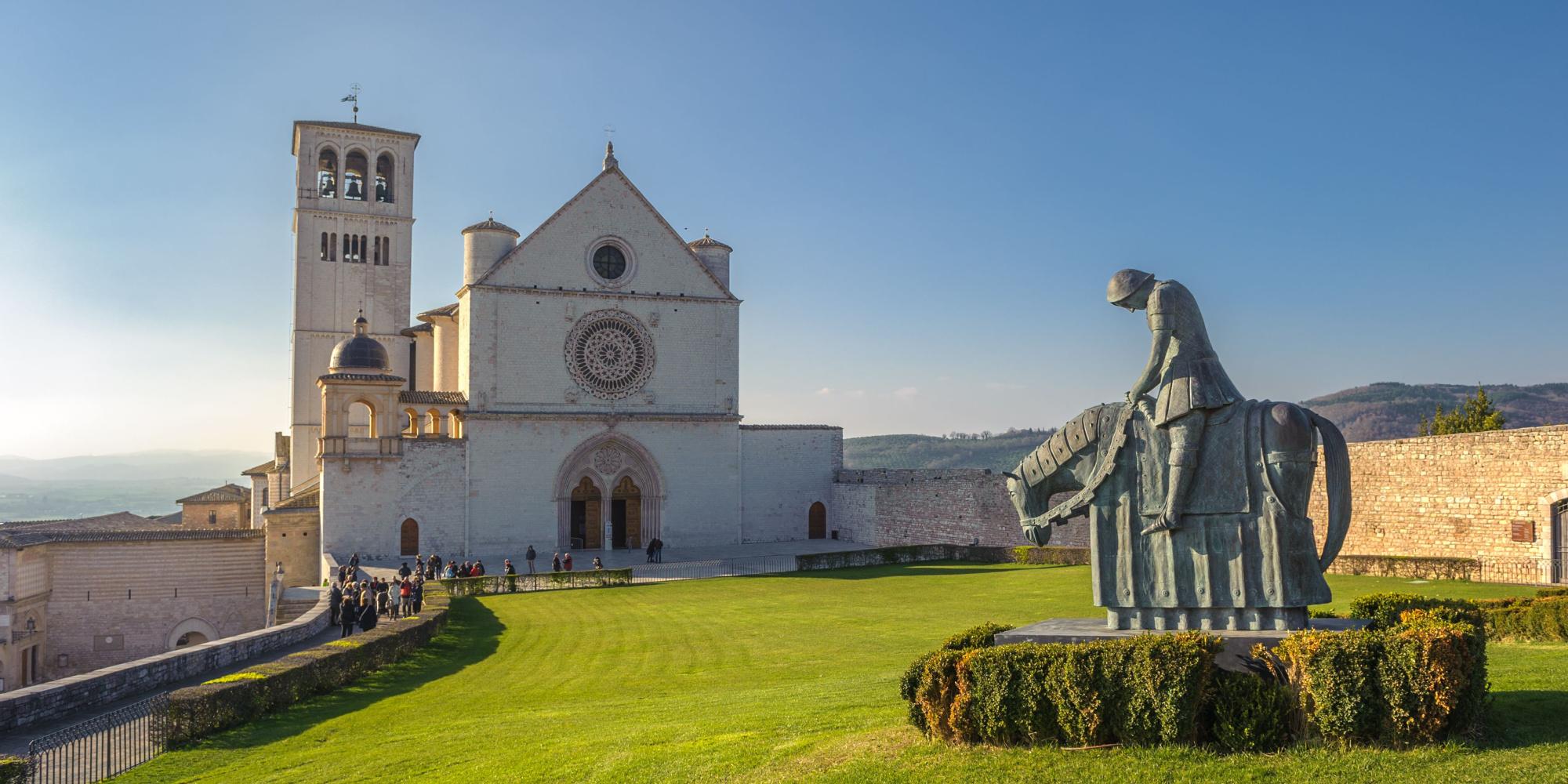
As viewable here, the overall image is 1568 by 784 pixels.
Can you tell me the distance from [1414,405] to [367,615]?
131m

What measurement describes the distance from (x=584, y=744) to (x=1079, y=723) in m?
4.70

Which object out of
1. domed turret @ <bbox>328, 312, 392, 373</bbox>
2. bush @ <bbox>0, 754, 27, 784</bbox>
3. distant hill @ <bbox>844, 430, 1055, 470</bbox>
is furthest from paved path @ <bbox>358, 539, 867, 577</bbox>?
distant hill @ <bbox>844, 430, 1055, 470</bbox>

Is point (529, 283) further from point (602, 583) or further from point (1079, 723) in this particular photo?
point (1079, 723)

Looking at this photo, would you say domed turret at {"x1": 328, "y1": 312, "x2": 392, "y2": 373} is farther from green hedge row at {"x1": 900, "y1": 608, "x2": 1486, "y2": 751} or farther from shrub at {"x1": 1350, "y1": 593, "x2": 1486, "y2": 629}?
green hedge row at {"x1": 900, "y1": 608, "x2": 1486, "y2": 751}

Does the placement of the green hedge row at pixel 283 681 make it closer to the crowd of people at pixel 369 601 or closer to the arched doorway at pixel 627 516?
the crowd of people at pixel 369 601

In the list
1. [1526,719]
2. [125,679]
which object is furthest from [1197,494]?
[125,679]

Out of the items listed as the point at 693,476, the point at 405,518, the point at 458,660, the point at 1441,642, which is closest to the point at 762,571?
the point at 693,476

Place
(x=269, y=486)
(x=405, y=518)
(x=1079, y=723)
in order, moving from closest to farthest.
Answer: (x=1079, y=723), (x=405, y=518), (x=269, y=486)

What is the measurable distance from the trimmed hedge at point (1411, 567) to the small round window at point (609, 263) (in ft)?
94.6

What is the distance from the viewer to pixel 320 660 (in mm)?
15406

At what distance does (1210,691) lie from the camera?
7.67 m

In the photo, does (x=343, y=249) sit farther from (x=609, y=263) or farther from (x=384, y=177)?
(x=609, y=263)

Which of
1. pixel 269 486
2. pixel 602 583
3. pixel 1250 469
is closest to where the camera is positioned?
pixel 1250 469

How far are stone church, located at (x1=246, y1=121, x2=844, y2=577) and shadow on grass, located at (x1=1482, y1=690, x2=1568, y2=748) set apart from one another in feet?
120
